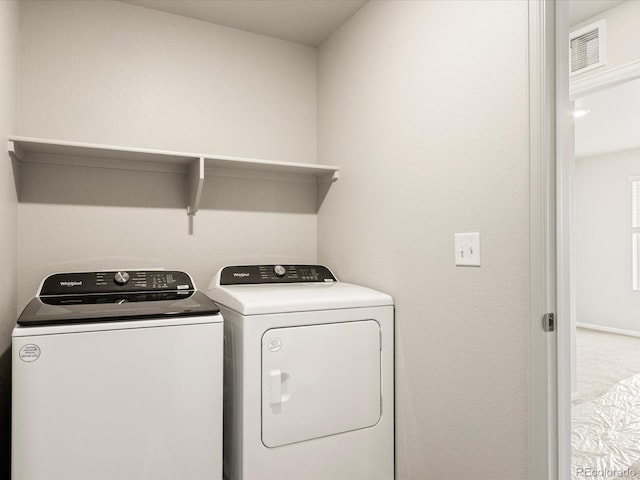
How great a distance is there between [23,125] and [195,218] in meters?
0.87

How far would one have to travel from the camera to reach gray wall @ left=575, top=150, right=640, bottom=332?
5.83 metres

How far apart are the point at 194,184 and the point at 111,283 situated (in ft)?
1.97

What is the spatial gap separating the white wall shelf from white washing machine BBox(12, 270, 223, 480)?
0.66 meters

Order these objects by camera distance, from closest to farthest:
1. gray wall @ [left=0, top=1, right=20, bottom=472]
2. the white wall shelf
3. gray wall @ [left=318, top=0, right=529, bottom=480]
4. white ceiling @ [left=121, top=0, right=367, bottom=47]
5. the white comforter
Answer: gray wall @ [left=318, top=0, right=529, bottom=480] < gray wall @ [left=0, top=1, right=20, bottom=472] < the white wall shelf < white ceiling @ [left=121, top=0, right=367, bottom=47] < the white comforter

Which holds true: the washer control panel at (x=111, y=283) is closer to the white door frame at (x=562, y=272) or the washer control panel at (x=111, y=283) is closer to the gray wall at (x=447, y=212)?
the gray wall at (x=447, y=212)

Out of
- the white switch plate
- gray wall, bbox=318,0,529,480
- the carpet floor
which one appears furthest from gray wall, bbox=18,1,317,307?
the carpet floor

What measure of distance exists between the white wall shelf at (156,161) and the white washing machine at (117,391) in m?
0.66

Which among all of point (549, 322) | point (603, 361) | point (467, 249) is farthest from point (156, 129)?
point (603, 361)

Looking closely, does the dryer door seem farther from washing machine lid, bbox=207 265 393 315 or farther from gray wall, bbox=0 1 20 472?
gray wall, bbox=0 1 20 472

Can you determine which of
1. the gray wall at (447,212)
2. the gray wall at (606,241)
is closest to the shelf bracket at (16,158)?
the gray wall at (447,212)

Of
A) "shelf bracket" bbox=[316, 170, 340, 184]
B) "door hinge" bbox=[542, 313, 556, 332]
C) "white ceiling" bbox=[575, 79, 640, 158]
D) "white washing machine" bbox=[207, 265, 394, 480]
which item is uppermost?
"white ceiling" bbox=[575, 79, 640, 158]

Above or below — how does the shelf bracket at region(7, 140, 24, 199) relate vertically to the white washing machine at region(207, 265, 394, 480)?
above

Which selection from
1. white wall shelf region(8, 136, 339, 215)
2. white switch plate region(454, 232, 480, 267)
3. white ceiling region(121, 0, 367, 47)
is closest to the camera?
white switch plate region(454, 232, 480, 267)

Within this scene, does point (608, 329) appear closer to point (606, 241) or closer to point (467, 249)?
point (606, 241)
